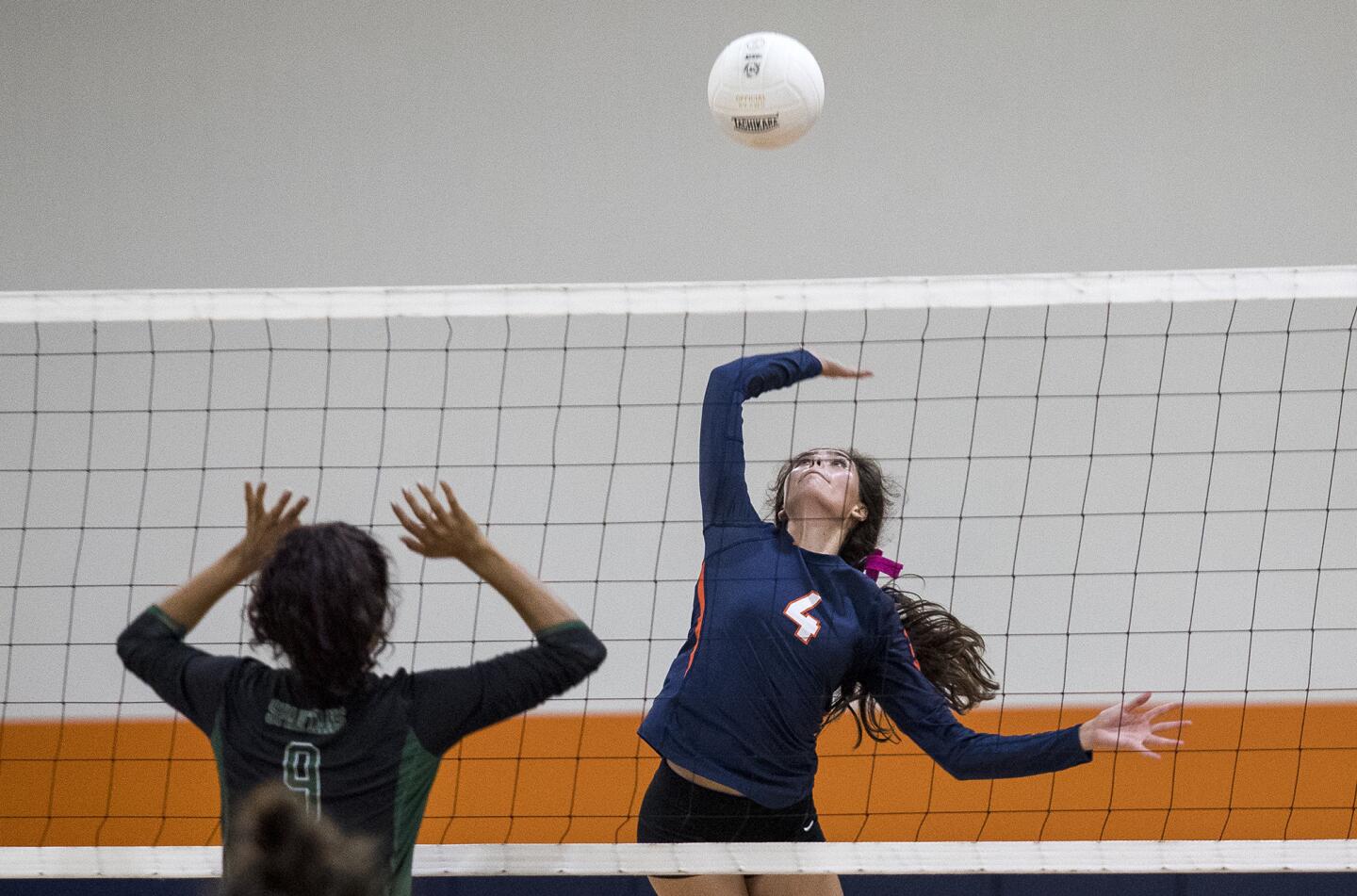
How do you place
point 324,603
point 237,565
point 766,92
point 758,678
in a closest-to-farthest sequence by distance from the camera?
point 324,603 < point 237,565 < point 758,678 < point 766,92

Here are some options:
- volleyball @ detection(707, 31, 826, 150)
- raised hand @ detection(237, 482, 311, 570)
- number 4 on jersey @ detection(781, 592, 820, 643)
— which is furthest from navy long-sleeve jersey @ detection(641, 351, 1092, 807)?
raised hand @ detection(237, 482, 311, 570)

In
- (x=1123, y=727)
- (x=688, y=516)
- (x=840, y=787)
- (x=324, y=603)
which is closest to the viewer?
(x=324, y=603)

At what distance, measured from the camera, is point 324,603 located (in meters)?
2.10

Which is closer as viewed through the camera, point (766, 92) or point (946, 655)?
point (946, 655)

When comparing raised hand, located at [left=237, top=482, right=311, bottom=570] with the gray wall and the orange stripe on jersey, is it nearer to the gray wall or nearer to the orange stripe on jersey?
the orange stripe on jersey

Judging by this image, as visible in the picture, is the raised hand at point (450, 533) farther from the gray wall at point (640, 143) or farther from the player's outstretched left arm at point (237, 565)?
the gray wall at point (640, 143)

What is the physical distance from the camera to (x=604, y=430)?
580cm

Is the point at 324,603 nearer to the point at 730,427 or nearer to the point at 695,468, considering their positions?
the point at 730,427

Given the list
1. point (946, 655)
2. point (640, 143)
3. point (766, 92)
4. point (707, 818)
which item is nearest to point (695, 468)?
point (640, 143)

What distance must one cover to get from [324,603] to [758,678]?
1.45 metres

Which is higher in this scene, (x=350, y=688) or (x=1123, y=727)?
(x=350, y=688)

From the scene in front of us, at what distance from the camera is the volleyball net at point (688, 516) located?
5309 millimetres

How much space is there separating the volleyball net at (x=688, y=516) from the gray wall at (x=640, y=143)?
1.01 feet

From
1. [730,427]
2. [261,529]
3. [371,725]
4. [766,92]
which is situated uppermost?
[766,92]
